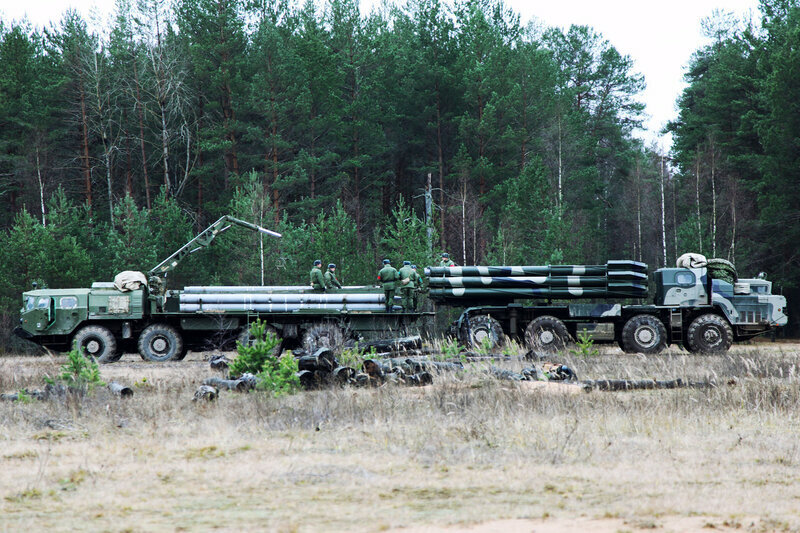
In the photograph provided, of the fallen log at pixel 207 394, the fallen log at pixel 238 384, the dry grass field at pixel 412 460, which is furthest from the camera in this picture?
the fallen log at pixel 238 384

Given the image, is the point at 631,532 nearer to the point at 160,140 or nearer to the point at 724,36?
the point at 160,140

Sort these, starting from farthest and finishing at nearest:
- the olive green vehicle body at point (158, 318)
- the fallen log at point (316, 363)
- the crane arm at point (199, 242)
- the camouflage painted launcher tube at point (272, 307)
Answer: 1. the crane arm at point (199, 242)
2. the camouflage painted launcher tube at point (272, 307)
3. the olive green vehicle body at point (158, 318)
4. the fallen log at point (316, 363)

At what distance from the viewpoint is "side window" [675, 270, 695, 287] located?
22234 millimetres

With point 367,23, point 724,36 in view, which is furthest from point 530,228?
point 724,36

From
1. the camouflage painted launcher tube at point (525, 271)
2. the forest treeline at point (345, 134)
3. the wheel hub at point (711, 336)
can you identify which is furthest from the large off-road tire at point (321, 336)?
A: the forest treeline at point (345, 134)

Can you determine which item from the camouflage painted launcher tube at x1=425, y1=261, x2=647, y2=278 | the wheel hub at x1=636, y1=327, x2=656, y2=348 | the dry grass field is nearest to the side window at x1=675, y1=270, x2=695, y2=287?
the camouflage painted launcher tube at x1=425, y1=261, x2=647, y2=278

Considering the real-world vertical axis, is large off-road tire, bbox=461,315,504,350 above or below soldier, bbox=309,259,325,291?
below

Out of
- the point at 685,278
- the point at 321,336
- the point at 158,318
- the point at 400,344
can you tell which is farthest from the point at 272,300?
the point at 685,278

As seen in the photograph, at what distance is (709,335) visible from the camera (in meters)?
22.0

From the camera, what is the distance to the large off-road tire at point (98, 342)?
70.5ft

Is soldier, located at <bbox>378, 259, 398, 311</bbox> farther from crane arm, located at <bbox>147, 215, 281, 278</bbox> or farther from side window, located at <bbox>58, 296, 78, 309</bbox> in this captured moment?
side window, located at <bbox>58, 296, 78, 309</bbox>

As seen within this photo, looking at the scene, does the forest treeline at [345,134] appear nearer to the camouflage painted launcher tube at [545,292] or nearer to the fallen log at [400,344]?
the camouflage painted launcher tube at [545,292]

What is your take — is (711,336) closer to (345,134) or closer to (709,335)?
(709,335)

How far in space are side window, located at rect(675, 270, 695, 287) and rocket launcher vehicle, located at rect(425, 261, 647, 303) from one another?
2.56 ft
